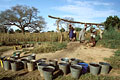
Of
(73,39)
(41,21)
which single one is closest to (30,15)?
(41,21)

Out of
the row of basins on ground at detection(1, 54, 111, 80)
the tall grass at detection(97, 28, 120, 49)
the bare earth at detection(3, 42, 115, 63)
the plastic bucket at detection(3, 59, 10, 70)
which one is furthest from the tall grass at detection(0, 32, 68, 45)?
the row of basins on ground at detection(1, 54, 111, 80)

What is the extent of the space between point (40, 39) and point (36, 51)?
23.0 feet

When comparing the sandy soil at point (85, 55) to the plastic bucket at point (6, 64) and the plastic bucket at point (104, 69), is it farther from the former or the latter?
the plastic bucket at point (6, 64)

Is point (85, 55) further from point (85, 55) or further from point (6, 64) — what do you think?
point (6, 64)

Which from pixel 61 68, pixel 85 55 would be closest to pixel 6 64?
pixel 61 68

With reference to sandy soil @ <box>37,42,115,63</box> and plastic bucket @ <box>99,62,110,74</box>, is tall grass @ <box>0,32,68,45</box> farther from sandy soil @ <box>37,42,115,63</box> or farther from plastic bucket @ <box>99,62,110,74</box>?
plastic bucket @ <box>99,62,110,74</box>

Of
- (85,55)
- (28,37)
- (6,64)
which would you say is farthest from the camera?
(28,37)

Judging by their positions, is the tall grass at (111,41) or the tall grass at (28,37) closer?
the tall grass at (111,41)

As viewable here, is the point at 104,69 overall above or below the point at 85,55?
below

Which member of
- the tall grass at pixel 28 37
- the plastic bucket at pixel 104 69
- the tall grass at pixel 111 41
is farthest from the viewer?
the tall grass at pixel 28 37

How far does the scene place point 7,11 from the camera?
774 inches

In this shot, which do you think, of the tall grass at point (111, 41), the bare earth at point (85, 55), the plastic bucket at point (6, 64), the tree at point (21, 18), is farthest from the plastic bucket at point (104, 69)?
the tree at point (21, 18)

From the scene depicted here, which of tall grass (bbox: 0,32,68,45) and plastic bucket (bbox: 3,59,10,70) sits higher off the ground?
tall grass (bbox: 0,32,68,45)

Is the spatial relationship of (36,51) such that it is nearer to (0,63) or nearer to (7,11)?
(0,63)
